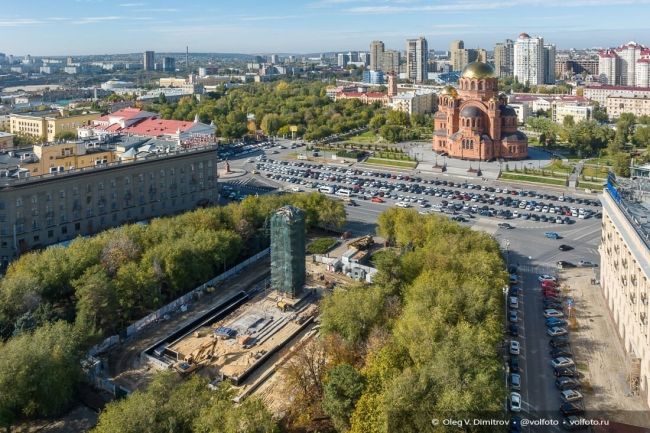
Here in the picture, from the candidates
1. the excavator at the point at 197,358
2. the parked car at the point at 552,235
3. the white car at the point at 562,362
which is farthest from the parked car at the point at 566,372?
the parked car at the point at 552,235

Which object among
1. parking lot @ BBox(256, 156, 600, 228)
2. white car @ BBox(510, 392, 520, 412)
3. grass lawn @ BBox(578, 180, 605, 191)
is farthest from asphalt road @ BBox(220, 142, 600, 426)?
Answer: grass lawn @ BBox(578, 180, 605, 191)

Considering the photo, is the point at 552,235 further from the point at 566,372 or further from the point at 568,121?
the point at 568,121

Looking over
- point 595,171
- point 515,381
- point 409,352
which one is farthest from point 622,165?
point 409,352

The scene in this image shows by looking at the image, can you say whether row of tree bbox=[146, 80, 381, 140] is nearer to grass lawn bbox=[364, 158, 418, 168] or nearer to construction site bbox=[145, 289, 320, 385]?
grass lawn bbox=[364, 158, 418, 168]

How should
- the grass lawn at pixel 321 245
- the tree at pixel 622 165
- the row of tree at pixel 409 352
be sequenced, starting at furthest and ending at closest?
the tree at pixel 622 165 < the grass lawn at pixel 321 245 < the row of tree at pixel 409 352

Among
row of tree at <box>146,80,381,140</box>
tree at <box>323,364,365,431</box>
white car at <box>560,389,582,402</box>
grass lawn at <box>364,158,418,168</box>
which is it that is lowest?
white car at <box>560,389,582,402</box>

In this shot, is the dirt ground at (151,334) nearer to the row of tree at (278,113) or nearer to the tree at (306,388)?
the tree at (306,388)

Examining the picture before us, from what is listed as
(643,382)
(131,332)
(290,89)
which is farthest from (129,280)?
(290,89)
